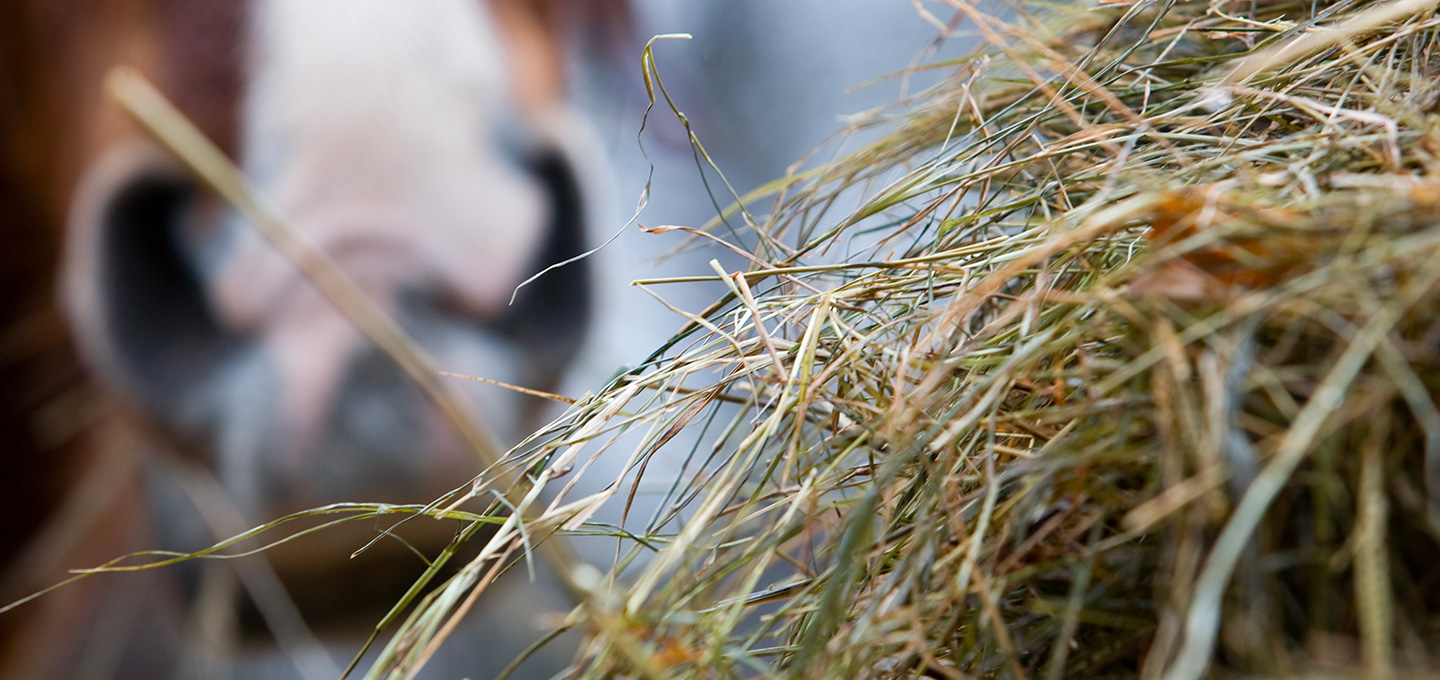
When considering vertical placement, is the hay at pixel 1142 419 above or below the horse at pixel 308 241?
below

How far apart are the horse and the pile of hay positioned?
275mm

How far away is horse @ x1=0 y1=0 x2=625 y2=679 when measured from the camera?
0.49 meters

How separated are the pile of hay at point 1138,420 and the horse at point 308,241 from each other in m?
0.27

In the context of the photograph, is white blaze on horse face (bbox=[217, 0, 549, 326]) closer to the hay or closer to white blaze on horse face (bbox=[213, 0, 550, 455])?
white blaze on horse face (bbox=[213, 0, 550, 455])

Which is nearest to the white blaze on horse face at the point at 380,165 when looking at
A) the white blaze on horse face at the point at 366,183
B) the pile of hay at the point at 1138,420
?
the white blaze on horse face at the point at 366,183

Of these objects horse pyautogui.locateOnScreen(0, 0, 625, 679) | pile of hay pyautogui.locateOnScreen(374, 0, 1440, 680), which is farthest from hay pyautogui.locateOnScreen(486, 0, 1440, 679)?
horse pyautogui.locateOnScreen(0, 0, 625, 679)

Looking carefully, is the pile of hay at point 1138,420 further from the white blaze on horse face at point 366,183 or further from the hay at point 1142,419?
the white blaze on horse face at point 366,183

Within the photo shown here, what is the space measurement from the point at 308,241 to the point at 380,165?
0.06 metres

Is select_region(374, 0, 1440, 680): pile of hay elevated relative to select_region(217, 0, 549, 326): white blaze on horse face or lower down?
lower down

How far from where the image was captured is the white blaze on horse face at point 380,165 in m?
0.50

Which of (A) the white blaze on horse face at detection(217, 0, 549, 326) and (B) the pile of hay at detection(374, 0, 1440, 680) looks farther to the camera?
(A) the white blaze on horse face at detection(217, 0, 549, 326)

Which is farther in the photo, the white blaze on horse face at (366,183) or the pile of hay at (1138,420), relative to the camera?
the white blaze on horse face at (366,183)

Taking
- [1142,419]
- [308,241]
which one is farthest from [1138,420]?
[308,241]

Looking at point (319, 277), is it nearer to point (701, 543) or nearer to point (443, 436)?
point (701, 543)
